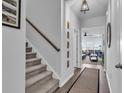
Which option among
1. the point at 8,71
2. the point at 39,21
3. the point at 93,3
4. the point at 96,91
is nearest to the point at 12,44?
the point at 8,71

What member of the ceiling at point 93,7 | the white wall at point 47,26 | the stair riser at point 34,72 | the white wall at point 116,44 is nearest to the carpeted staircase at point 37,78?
the stair riser at point 34,72

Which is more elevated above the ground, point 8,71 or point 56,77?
point 8,71

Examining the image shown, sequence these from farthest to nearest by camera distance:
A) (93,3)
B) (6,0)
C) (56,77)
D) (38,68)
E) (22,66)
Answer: (93,3)
(56,77)
(38,68)
(22,66)
(6,0)

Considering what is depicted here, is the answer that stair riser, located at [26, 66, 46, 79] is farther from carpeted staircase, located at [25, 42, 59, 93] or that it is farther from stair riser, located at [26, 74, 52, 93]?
stair riser, located at [26, 74, 52, 93]

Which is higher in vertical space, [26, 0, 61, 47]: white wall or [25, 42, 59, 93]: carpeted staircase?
[26, 0, 61, 47]: white wall

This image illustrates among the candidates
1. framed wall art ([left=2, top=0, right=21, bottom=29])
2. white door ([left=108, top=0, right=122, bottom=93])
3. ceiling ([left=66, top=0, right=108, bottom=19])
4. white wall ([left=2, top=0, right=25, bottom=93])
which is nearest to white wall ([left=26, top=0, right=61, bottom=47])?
ceiling ([left=66, top=0, right=108, bottom=19])

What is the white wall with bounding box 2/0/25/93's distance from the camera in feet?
5.20

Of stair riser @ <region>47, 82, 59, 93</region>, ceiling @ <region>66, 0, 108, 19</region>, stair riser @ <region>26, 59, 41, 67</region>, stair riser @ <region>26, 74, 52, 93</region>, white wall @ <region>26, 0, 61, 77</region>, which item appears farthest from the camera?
ceiling @ <region>66, 0, 108, 19</region>

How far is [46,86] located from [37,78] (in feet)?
1.08

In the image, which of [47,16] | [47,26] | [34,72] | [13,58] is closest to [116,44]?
[13,58]

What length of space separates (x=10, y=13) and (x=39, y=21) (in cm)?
244

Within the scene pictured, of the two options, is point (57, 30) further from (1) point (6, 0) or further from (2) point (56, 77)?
(1) point (6, 0)

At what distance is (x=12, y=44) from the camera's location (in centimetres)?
169

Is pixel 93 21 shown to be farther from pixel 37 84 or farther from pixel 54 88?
pixel 37 84
